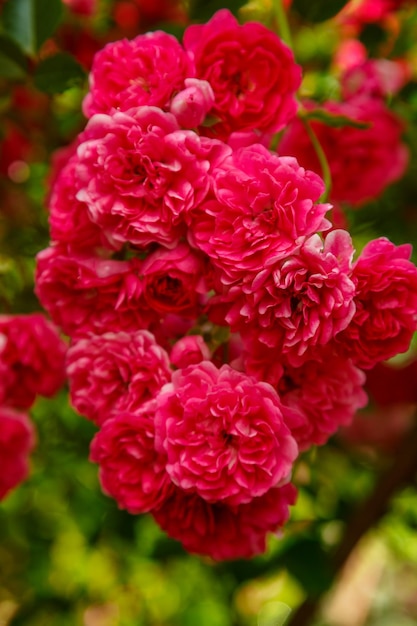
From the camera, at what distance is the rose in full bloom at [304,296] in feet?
1.38

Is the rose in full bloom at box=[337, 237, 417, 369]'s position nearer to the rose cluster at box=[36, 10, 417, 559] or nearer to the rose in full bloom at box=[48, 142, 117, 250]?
the rose cluster at box=[36, 10, 417, 559]

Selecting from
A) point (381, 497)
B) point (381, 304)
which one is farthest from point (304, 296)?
point (381, 497)

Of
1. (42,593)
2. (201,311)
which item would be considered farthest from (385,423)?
(201,311)

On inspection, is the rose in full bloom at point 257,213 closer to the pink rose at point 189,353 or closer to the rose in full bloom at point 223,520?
the pink rose at point 189,353

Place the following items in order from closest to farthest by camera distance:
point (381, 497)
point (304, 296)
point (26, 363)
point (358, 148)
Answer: point (304, 296), point (26, 363), point (358, 148), point (381, 497)

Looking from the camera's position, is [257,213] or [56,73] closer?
[257,213]

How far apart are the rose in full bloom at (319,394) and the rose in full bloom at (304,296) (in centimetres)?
5

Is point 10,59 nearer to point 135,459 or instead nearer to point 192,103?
point 192,103

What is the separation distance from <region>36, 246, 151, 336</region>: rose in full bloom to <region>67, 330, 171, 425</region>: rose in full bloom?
0.04 feet

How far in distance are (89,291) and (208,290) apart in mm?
99

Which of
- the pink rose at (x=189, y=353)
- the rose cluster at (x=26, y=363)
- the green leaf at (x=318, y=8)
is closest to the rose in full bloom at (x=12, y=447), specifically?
the rose cluster at (x=26, y=363)

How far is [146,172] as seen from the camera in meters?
0.48

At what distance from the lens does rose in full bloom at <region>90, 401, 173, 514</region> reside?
0.49m

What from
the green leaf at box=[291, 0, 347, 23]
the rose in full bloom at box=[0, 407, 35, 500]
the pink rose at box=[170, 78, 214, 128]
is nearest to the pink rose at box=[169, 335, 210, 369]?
the pink rose at box=[170, 78, 214, 128]
